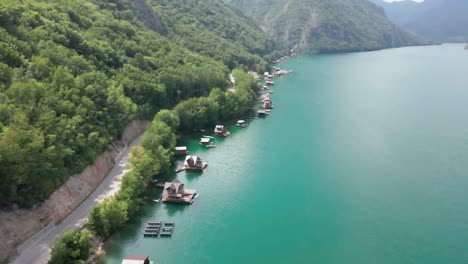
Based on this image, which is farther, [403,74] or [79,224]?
[403,74]

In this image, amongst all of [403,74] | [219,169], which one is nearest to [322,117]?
[219,169]

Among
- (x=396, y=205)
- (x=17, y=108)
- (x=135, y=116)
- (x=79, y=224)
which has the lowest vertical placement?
(x=396, y=205)

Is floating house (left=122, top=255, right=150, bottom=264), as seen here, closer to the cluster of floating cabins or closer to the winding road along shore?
the cluster of floating cabins

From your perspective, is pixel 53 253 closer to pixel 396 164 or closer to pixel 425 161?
pixel 396 164

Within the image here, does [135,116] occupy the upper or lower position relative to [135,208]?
upper

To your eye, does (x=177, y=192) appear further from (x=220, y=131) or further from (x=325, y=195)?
(x=220, y=131)

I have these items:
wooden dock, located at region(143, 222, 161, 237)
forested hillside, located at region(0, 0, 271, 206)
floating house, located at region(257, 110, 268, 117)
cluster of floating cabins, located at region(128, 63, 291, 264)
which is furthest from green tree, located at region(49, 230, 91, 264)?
floating house, located at region(257, 110, 268, 117)
